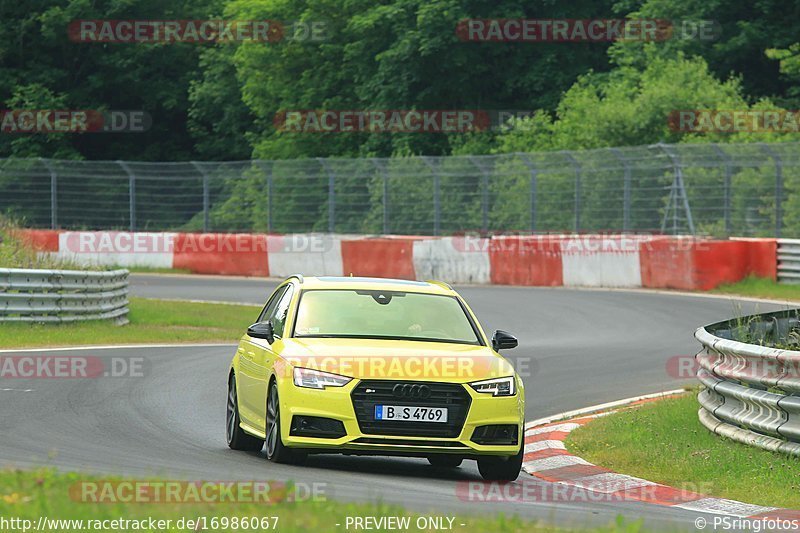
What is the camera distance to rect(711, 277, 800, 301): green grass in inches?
1142

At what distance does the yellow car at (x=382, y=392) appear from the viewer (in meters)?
10.8

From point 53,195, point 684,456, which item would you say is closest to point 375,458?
point 684,456

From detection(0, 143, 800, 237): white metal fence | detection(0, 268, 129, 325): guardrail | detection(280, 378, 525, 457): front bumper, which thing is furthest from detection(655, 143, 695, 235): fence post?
detection(280, 378, 525, 457): front bumper

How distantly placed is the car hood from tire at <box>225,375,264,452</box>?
3.57 ft

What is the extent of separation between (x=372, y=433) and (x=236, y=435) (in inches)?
72.7

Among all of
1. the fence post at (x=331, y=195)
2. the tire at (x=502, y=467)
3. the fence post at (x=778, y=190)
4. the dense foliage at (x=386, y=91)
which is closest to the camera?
the tire at (x=502, y=467)

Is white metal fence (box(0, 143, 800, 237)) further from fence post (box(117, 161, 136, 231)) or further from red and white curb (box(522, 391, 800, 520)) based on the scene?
red and white curb (box(522, 391, 800, 520))

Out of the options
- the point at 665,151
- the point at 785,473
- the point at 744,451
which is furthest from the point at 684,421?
the point at 665,151

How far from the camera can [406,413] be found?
10.8 m

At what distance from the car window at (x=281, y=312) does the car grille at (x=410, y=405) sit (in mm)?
1342

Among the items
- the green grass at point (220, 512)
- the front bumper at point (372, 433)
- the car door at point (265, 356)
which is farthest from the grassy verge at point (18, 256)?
the green grass at point (220, 512)

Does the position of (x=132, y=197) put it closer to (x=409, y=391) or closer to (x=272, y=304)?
(x=272, y=304)

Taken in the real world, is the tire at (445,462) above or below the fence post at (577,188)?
below

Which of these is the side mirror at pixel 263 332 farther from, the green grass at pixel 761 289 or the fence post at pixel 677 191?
the fence post at pixel 677 191
